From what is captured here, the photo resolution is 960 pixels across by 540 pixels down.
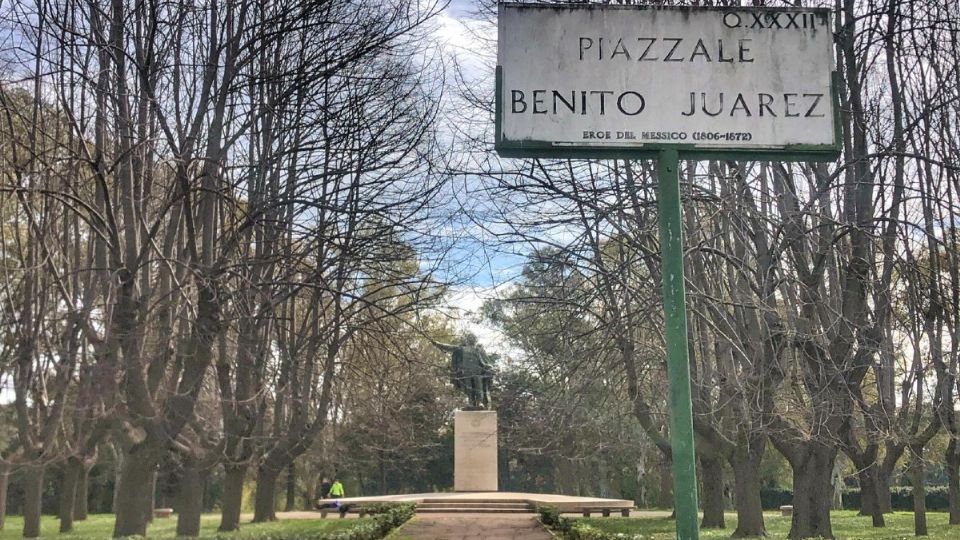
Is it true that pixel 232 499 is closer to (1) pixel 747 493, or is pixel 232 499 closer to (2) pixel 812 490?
(1) pixel 747 493

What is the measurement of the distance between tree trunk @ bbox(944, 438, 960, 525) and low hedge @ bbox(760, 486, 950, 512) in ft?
61.1

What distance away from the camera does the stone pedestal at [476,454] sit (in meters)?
25.3

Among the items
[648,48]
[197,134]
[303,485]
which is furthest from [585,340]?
[303,485]

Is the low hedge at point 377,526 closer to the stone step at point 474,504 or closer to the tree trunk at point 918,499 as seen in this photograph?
the stone step at point 474,504

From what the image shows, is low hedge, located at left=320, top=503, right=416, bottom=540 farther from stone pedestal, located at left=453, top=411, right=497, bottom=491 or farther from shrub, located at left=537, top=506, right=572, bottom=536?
stone pedestal, located at left=453, top=411, right=497, bottom=491

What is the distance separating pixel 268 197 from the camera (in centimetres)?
1113

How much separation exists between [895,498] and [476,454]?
26.9m

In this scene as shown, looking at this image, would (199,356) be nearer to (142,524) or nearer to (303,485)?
(142,524)

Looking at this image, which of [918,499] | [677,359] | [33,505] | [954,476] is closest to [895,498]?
[954,476]

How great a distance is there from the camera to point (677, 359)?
5824 mm

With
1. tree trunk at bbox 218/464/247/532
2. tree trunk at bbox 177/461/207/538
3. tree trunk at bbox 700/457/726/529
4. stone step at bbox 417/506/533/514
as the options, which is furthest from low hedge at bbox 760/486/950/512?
tree trunk at bbox 177/461/207/538

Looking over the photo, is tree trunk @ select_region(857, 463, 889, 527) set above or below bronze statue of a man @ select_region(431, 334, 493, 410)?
below

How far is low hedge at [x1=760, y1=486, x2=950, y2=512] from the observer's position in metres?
40.2

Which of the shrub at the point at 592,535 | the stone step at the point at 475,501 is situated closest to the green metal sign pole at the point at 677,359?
the shrub at the point at 592,535
